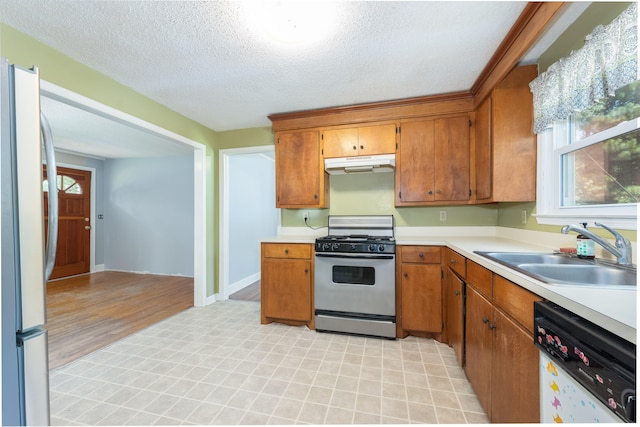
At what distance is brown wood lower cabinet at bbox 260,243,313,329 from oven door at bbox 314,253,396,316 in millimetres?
115

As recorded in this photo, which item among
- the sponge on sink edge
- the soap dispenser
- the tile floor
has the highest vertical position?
the soap dispenser

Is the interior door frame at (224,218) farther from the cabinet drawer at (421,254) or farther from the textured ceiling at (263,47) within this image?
the cabinet drawer at (421,254)

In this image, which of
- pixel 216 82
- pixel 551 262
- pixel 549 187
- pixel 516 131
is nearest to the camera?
pixel 551 262

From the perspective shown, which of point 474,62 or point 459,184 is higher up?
point 474,62

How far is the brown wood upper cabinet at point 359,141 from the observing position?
2645mm

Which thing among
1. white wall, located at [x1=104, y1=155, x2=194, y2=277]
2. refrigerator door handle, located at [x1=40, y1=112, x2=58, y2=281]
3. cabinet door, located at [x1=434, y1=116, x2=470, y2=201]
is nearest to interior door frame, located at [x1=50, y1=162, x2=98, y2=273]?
white wall, located at [x1=104, y1=155, x2=194, y2=277]

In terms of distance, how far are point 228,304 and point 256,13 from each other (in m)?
3.08

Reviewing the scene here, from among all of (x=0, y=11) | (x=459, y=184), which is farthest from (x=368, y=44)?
(x=0, y=11)

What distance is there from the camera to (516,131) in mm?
1967

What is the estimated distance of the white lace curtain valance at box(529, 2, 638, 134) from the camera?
43.8 inches

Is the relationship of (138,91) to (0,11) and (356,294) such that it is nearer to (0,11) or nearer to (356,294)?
(0,11)

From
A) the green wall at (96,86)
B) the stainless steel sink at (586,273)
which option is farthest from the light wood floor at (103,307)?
the stainless steel sink at (586,273)

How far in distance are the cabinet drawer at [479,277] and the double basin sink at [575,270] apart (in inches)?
3.5

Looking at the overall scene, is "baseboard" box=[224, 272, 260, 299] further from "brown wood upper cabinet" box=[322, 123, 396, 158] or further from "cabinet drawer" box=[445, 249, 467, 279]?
"cabinet drawer" box=[445, 249, 467, 279]
